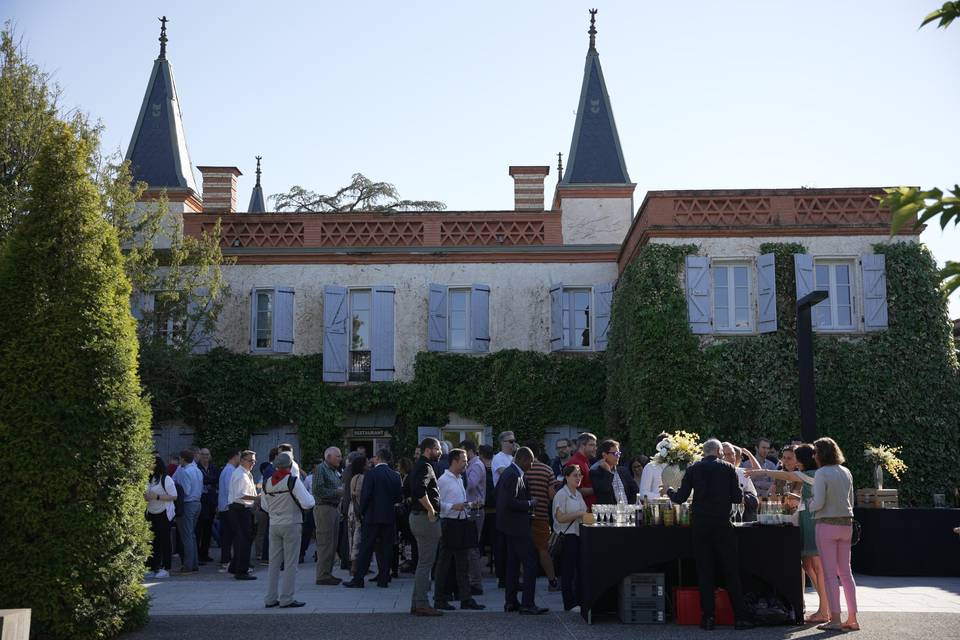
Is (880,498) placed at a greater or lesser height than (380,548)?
greater

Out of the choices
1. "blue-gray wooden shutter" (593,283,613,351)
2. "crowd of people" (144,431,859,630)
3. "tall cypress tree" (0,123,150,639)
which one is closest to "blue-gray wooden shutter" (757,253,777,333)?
"crowd of people" (144,431,859,630)

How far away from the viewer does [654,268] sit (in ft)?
62.2

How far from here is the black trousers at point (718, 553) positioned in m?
9.52

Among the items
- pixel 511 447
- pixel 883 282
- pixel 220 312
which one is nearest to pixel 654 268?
pixel 883 282

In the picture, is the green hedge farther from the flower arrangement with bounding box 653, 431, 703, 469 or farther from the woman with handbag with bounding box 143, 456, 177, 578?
the woman with handbag with bounding box 143, 456, 177, 578

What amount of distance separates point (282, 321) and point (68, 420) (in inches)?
565

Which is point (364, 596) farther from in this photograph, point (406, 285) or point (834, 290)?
point (406, 285)

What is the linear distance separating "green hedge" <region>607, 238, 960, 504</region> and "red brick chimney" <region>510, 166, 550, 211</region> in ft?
23.9

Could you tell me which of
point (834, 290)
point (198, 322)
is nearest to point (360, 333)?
point (198, 322)

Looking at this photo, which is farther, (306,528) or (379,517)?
(306,528)

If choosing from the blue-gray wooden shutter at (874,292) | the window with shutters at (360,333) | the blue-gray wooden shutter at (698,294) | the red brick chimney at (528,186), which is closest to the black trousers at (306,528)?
the window with shutters at (360,333)

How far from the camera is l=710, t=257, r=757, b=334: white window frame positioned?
1906 centimetres

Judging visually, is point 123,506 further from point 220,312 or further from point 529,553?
point 220,312

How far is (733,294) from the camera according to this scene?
19.3 meters
